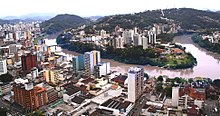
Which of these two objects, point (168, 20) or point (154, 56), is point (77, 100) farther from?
point (168, 20)

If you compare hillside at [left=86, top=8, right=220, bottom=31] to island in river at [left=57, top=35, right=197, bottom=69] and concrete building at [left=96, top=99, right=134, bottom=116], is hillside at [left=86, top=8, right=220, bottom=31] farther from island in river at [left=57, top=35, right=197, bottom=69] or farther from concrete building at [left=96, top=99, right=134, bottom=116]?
concrete building at [left=96, top=99, right=134, bottom=116]

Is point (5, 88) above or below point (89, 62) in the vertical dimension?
below

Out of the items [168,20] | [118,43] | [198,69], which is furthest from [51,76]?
[168,20]

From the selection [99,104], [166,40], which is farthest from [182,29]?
[99,104]

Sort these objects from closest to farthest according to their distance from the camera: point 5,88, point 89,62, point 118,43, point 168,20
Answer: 1. point 5,88
2. point 89,62
3. point 118,43
4. point 168,20

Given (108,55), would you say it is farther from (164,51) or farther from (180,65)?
(180,65)

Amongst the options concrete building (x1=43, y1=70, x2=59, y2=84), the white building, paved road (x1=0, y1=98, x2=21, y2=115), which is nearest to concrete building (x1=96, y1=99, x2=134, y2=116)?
the white building

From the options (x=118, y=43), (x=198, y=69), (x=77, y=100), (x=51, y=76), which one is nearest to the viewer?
(x=77, y=100)

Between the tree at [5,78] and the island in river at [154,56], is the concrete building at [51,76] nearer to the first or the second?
the tree at [5,78]
